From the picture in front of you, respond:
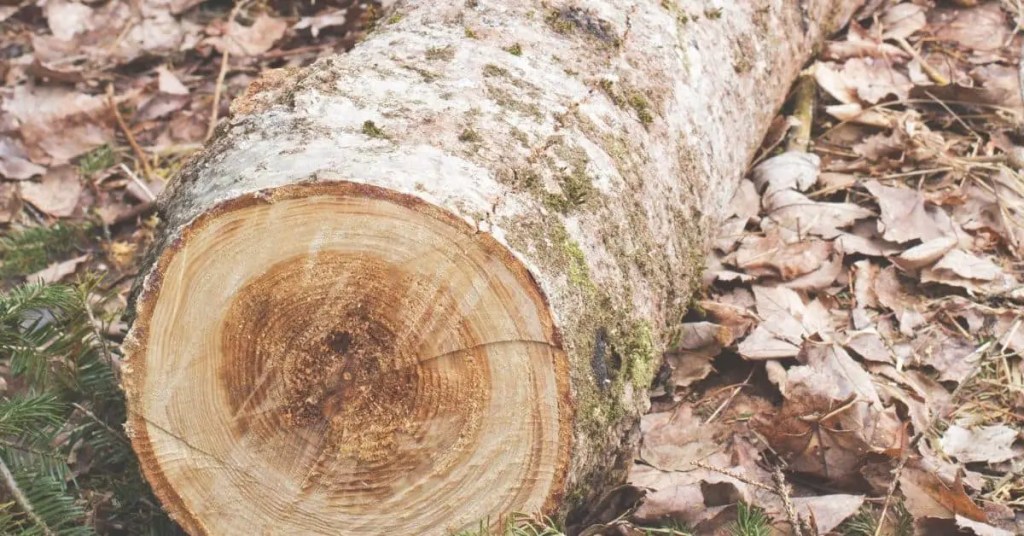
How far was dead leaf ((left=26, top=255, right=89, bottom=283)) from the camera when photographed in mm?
3107

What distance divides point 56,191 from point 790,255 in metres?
2.70

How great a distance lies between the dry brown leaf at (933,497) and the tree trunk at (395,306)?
671mm

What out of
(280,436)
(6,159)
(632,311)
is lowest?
(6,159)

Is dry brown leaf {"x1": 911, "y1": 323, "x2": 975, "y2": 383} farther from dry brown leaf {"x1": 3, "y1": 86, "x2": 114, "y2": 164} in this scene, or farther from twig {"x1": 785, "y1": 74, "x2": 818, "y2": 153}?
dry brown leaf {"x1": 3, "y1": 86, "x2": 114, "y2": 164}

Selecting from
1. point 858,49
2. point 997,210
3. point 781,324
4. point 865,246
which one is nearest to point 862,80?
point 858,49

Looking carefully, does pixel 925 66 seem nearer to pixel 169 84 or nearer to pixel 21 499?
pixel 169 84

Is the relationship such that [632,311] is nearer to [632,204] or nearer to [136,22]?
[632,204]

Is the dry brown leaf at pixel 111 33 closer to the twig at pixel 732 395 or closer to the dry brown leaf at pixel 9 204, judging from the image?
the dry brown leaf at pixel 9 204

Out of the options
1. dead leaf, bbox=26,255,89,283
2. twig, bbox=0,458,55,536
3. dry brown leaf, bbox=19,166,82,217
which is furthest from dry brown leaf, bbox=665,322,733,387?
dry brown leaf, bbox=19,166,82,217

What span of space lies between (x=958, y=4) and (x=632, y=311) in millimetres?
2781

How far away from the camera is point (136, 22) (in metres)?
4.40

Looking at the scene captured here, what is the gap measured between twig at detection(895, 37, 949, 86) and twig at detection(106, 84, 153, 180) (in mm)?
3018

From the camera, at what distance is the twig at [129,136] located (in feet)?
12.1

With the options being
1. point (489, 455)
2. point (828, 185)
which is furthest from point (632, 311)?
point (828, 185)
